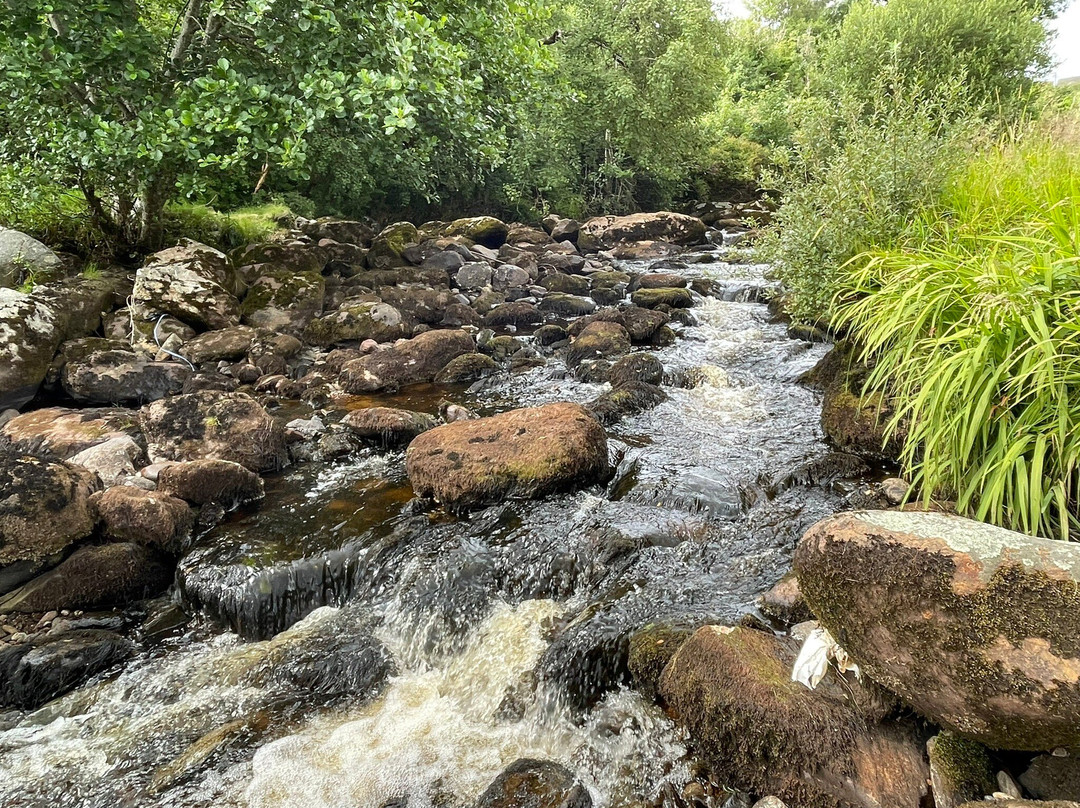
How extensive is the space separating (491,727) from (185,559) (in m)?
3.32

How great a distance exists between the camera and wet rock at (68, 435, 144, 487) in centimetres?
605

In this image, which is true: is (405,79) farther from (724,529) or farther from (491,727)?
(491,727)

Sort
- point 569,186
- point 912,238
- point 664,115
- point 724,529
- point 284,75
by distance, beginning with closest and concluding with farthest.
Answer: point 724,529 → point 912,238 → point 284,75 → point 664,115 → point 569,186

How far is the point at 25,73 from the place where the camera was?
7.02 m

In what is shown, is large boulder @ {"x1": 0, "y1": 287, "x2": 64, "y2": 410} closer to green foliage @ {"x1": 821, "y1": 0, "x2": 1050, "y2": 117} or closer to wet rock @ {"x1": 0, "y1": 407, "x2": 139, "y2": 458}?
wet rock @ {"x1": 0, "y1": 407, "x2": 139, "y2": 458}

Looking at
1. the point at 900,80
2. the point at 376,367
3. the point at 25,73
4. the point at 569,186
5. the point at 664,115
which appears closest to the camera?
the point at 900,80

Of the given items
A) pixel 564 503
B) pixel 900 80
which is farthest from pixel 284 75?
pixel 900 80

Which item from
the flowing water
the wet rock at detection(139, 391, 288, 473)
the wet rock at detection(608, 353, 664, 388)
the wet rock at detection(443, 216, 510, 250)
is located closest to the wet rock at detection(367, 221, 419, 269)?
the wet rock at detection(443, 216, 510, 250)

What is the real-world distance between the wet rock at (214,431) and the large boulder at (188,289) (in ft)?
11.9

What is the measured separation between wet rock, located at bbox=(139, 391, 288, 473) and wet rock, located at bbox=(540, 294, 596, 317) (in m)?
7.19

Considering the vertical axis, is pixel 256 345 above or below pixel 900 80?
below

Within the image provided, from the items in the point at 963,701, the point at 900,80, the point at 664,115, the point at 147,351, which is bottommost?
the point at 147,351

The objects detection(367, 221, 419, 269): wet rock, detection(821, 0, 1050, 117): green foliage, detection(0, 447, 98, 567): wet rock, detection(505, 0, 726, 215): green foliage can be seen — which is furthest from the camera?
detection(505, 0, 726, 215): green foliage

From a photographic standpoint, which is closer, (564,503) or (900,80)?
(564,503)
